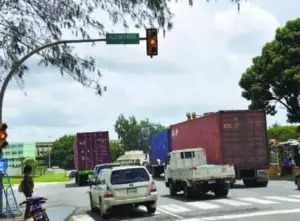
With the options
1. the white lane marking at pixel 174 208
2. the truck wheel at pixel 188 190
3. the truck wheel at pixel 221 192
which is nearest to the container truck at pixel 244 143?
the truck wheel at pixel 221 192

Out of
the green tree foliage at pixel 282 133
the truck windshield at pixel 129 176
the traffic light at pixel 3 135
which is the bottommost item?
the truck windshield at pixel 129 176

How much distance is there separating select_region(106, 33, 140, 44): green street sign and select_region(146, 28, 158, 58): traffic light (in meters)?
0.48

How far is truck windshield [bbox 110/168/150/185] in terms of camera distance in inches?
742

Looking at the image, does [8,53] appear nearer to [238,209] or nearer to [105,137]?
[238,209]

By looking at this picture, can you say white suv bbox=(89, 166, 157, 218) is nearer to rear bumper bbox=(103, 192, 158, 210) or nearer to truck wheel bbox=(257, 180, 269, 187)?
rear bumper bbox=(103, 192, 158, 210)

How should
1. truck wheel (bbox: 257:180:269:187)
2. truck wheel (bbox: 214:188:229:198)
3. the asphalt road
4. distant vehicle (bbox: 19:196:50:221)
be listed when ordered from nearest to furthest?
distant vehicle (bbox: 19:196:50:221) < the asphalt road < truck wheel (bbox: 214:188:229:198) < truck wheel (bbox: 257:180:269:187)

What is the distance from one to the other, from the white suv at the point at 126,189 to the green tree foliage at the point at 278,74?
2388 centimetres

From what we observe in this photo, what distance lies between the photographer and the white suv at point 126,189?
18.5m

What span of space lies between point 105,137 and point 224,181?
22.3 m

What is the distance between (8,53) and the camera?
14148mm

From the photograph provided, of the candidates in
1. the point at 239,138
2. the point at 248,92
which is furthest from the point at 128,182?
the point at 248,92

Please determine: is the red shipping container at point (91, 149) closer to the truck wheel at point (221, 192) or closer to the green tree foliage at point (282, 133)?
the truck wheel at point (221, 192)

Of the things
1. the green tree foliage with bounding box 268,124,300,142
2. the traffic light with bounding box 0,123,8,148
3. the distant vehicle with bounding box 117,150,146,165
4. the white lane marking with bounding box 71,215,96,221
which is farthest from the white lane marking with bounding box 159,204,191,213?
the distant vehicle with bounding box 117,150,146,165

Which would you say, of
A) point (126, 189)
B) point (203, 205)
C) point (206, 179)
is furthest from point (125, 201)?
point (206, 179)
